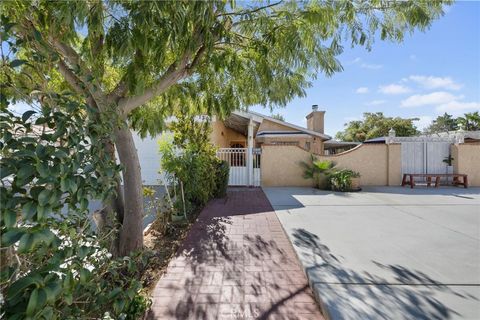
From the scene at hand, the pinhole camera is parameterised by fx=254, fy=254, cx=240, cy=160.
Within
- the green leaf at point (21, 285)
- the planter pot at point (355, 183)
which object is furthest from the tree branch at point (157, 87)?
the planter pot at point (355, 183)

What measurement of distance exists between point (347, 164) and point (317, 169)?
5.34 ft

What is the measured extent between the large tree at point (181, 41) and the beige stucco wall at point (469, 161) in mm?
10503

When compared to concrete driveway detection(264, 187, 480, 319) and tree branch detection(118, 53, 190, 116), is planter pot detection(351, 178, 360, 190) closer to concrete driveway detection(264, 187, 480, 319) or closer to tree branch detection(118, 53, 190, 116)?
concrete driveway detection(264, 187, 480, 319)

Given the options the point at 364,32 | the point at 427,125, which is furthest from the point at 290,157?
the point at 427,125

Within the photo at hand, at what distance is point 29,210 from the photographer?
4.13ft

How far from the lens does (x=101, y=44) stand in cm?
318

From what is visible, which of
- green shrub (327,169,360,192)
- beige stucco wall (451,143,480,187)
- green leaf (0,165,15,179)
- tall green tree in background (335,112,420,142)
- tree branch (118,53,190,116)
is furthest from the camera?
tall green tree in background (335,112,420,142)

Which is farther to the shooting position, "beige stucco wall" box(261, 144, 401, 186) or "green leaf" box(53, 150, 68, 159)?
"beige stucco wall" box(261, 144, 401, 186)

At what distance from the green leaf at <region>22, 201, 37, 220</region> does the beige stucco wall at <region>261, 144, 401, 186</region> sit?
407 inches

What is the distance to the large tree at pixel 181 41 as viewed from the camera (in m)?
2.40

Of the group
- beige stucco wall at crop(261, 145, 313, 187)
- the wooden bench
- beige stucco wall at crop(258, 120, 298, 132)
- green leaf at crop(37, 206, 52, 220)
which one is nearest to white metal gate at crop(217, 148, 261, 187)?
beige stucco wall at crop(261, 145, 313, 187)

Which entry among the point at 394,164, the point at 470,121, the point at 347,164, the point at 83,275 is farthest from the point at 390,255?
the point at 470,121

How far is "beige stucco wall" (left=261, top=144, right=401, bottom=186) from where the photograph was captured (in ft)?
37.6

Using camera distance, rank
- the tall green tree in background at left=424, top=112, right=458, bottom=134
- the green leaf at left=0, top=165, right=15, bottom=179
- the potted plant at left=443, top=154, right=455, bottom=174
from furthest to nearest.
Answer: the tall green tree in background at left=424, top=112, right=458, bottom=134 → the potted plant at left=443, top=154, right=455, bottom=174 → the green leaf at left=0, top=165, right=15, bottom=179
